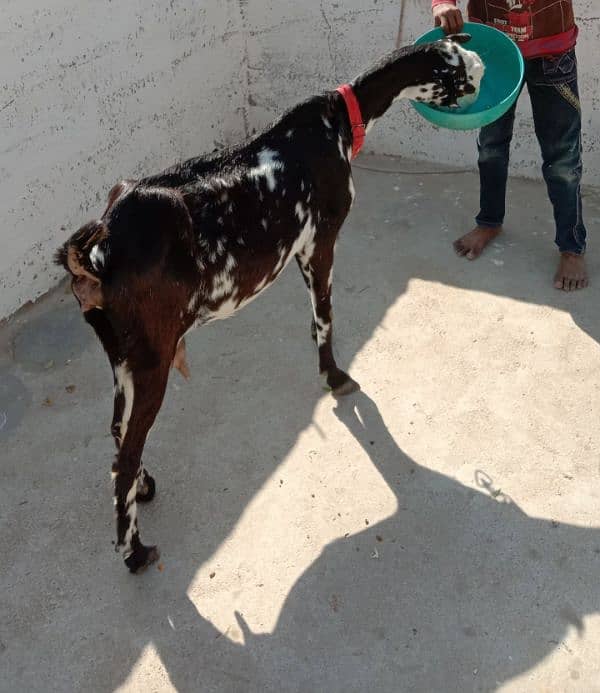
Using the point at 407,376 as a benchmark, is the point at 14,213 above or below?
above

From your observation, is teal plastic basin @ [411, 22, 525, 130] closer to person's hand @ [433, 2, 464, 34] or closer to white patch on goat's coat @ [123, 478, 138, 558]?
person's hand @ [433, 2, 464, 34]

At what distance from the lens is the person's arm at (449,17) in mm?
3312

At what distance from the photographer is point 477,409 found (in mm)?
3426

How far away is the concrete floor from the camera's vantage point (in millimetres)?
2570

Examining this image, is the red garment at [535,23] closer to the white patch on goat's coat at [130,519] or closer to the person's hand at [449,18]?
the person's hand at [449,18]

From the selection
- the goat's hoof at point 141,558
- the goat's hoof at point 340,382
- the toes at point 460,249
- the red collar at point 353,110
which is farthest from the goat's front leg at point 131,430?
the toes at point 460,249

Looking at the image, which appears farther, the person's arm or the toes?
the toes

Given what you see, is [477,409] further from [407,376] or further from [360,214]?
[360,214]

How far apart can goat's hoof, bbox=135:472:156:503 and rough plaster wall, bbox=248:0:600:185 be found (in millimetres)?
3172

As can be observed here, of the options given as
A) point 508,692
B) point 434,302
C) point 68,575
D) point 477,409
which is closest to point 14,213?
point 68,575

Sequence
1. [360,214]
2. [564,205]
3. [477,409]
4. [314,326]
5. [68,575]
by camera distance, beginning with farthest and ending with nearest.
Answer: [360,214]
[564,205]
[314,326]
[477,409]
[68,575]

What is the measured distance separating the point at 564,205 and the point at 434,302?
2.80ft

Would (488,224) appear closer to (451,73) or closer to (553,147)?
(553,147)

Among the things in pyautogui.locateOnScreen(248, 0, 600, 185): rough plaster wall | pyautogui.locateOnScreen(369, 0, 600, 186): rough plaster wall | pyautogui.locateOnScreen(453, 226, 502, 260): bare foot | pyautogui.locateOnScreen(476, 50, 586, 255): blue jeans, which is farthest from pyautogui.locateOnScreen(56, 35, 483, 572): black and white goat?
pyautogui.locateOnScreen(248, 0, 600, 185): rough plaster wall
